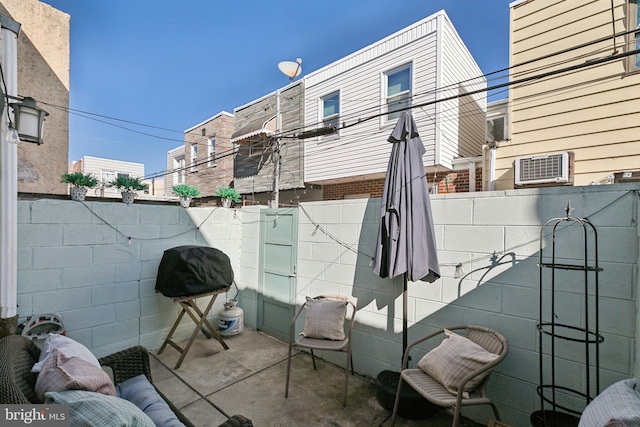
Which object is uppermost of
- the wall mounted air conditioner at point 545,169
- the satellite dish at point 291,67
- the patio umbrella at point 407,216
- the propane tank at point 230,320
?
the satellite dish at point 291,67

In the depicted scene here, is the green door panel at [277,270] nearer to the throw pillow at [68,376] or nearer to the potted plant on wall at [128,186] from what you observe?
the potted plant on wall at [128,186]

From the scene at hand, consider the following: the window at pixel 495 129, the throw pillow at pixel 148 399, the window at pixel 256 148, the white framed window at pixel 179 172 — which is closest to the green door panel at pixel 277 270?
the throw pillow at pixel 148 399

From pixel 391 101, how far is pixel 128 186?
228 inches

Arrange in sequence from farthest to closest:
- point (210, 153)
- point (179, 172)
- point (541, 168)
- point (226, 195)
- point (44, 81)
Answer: point (179, 172)
point (210, 153)
point (44, 81)
point (226, 195)
point (541, 168)

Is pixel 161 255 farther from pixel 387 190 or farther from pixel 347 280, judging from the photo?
pixel 387 190

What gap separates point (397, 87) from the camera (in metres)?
6.89

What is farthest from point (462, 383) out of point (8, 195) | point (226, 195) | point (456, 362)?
point (8, 195)

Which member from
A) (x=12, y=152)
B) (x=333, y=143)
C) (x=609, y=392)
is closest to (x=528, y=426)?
(x=609, y=392)

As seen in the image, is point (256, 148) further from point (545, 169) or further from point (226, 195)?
point (545, 169)

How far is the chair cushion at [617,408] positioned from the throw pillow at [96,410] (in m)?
2.02

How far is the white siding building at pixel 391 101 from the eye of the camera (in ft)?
20.5

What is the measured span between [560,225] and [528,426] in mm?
1706

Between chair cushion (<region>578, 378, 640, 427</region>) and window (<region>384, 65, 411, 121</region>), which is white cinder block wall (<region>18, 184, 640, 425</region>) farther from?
window (<region>384, 65, 411, 121</region>)

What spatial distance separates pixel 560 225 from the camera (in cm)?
233
